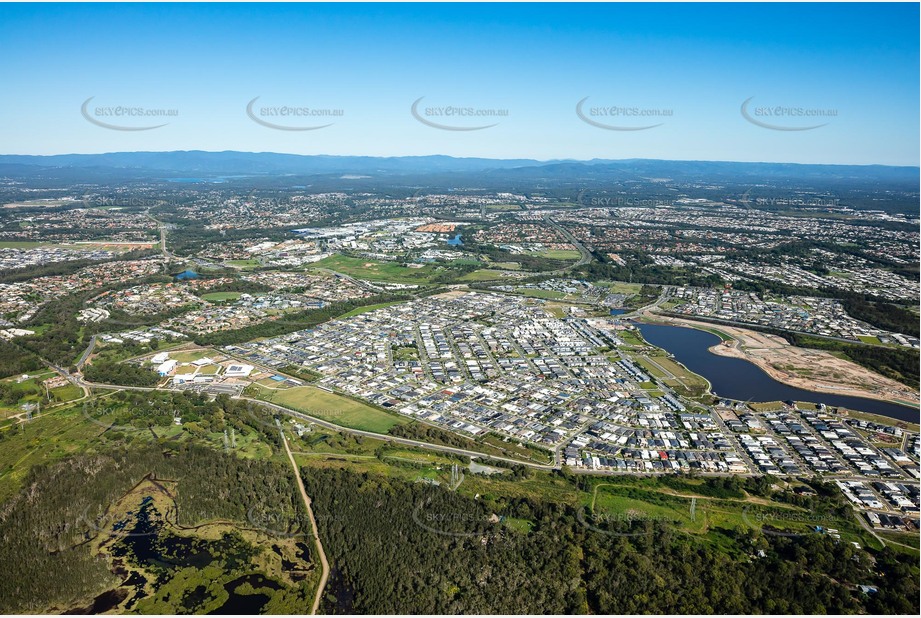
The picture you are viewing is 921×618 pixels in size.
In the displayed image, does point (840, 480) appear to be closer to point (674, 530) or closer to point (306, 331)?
point (674, 530)

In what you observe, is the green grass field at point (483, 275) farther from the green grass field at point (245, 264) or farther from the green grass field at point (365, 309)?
the green grass field at point (245, 264)

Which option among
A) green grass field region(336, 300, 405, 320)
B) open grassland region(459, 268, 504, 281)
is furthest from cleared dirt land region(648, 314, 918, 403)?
green grass field region(336, 300, 405, 320)

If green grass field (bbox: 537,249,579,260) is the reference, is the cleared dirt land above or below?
below

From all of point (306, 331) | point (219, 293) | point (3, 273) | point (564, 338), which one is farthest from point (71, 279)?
point (564, 338)

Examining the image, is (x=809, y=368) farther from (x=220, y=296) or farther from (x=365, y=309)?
(x=220, y=296)

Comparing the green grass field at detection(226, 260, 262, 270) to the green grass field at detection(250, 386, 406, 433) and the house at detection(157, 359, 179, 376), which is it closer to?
the house at detection(157, 359, 179, 376)

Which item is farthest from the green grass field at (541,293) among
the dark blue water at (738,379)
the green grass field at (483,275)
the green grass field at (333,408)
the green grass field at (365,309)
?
the green grass field at (333,408)
